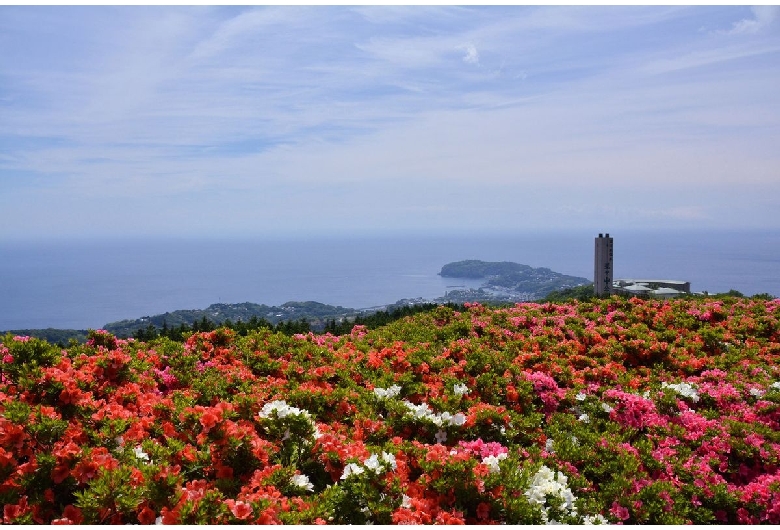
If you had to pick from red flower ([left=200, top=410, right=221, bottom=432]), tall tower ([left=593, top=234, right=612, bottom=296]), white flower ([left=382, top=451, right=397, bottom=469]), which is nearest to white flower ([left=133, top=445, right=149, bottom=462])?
red flower ([left=200, top=410, right=221, bottom=432])

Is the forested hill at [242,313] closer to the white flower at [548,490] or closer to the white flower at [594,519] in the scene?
the white flower at [548,490]

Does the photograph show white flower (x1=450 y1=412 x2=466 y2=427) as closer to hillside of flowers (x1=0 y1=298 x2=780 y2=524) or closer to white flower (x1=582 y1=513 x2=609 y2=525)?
hillside of flowers (x1=0 y1=298 x2=780 y2=524)

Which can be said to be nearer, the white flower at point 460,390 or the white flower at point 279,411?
the white flower at point 279,411

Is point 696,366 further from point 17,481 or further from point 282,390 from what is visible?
point 17,481

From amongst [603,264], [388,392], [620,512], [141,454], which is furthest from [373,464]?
[603,264]

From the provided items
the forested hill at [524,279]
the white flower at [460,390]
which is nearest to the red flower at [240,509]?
the white flower at [460,390]

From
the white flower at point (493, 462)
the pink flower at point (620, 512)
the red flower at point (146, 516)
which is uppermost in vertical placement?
the red flower at point (146, 516)

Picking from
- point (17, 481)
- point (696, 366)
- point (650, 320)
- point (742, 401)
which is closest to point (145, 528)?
point (17, 481)
